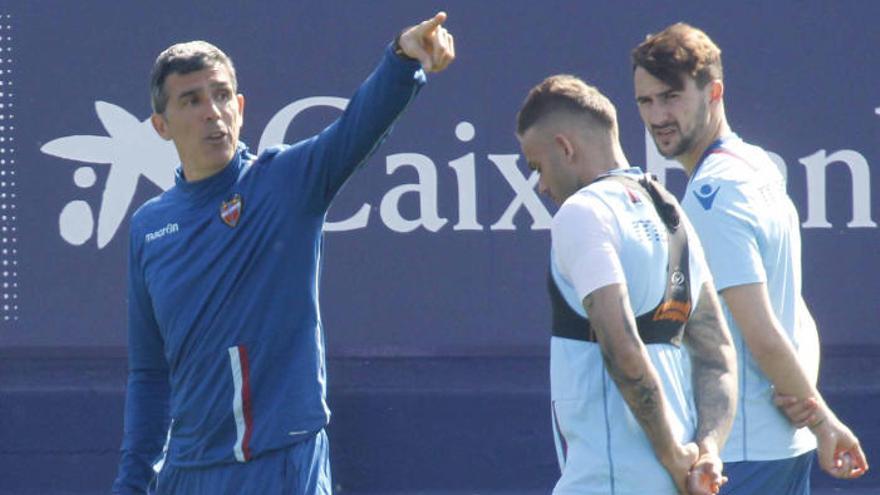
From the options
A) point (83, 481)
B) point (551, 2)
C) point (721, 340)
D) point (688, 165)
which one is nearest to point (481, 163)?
point (551, 2)

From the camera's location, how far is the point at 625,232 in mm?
2975

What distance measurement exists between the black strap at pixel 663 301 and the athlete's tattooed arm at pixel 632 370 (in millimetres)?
90

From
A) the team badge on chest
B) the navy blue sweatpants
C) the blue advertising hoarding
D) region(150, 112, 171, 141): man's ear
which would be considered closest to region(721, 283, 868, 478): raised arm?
the navy blue sweatpants

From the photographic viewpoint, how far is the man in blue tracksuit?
3.37 metres

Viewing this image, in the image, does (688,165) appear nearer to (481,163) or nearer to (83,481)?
(481,163)

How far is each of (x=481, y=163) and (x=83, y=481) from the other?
1908 mm

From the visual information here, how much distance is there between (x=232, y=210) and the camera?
342 cm

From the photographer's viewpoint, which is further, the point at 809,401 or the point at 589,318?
the point at 809,401

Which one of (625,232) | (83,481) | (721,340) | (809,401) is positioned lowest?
(83,481)

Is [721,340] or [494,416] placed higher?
[721,340]

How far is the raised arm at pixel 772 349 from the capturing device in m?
3.33

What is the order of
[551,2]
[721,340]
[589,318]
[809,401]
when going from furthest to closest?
1. [551,2]
2. [809,401]
3. [721,340]
4. [589,318]

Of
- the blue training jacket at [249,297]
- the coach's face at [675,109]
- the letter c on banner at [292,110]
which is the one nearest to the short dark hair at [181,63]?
the blue training jacket at [249,297]

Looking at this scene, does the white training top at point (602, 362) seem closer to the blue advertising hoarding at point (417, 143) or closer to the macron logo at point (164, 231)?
the macron logo at point (164, 231)
